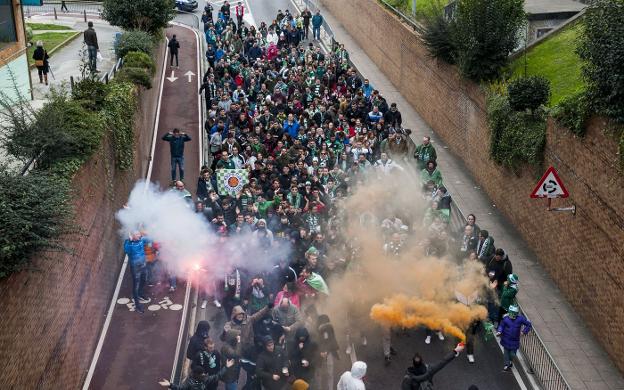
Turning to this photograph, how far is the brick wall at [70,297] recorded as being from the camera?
29.8 feet

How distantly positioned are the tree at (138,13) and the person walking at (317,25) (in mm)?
8673

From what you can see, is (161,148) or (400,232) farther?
(161,148)

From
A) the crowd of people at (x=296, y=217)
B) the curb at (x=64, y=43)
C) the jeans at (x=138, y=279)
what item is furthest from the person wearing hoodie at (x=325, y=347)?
the curb at (x=64, y=43)

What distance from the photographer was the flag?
16.9m

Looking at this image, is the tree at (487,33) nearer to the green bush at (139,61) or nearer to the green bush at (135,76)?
the green bush at (135,76)

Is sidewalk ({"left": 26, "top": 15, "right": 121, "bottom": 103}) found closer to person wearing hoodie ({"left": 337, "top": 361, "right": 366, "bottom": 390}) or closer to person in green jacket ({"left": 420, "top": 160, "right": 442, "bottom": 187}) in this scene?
person in green jacket ({"left": 420, "top": 160, "right": 442, "bottom": 187})

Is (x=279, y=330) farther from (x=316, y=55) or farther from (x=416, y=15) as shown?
(x=416, y=15)

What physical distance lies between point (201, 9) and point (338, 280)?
107ft

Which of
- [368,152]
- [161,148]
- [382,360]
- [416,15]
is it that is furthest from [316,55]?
[382,360]

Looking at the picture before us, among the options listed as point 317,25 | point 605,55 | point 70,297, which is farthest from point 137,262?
point 317,25

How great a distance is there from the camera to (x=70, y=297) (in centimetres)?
1160

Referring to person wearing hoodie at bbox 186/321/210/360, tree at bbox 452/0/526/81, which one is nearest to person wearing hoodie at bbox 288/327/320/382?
person wearing hoodie at bbox 186/321/210/360

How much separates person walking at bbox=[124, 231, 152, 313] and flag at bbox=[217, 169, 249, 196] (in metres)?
3.10

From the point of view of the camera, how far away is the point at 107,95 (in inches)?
671
